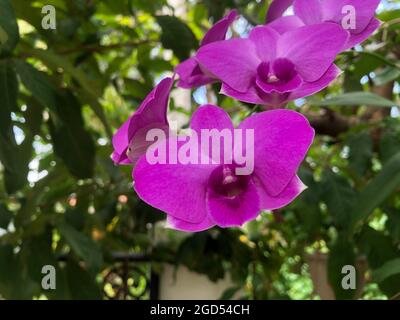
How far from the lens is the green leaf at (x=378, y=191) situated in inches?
25.1

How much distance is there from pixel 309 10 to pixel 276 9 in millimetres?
41

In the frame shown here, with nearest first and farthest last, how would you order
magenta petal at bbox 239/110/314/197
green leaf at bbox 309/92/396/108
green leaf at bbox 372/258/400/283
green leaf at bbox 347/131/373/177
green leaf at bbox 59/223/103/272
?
magenta petal at bbox 239/110/314/197, green leaf at bbox 372/258/400/283, green leaf at bbox 309/92/396/108, green leaf at bbox 59/223/103/272, green leaf at bbox 347/131/373/177

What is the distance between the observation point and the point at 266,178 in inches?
13.6

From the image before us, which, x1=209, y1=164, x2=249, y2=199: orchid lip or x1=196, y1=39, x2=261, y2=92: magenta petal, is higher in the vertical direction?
x1=196, y1=39, x2=261, y2=92: magenta petal

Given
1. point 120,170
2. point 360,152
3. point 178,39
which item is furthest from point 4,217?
point 360,152

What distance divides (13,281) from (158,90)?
0.60 meters

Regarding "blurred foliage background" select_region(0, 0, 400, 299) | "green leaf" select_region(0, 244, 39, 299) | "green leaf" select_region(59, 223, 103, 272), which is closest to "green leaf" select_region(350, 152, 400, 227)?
"blurred foliage background" select_region(0, 0, 400, 299)

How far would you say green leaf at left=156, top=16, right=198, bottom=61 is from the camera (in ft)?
2.71

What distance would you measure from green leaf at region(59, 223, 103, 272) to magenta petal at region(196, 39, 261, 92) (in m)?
0.51

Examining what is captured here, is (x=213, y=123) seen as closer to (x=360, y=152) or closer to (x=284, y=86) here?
(x=284, y=86)

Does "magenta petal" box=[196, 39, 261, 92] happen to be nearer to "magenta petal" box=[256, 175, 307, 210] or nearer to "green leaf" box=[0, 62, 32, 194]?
"magenta petal" box=[256, 175, 307, 210]

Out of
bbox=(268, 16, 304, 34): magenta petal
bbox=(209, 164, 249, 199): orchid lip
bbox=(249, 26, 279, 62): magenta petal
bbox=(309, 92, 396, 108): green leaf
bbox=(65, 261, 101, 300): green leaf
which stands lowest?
bbox=(65, 261, 101, 300): green leaf

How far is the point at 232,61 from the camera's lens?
38 cm
